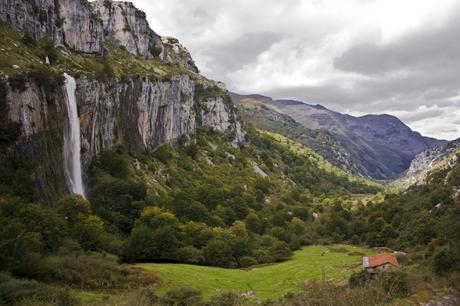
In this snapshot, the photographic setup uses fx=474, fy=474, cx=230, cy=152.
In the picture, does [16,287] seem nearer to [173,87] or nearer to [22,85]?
[22,85]

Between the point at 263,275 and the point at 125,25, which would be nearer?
the point at 263,275

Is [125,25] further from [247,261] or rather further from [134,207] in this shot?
[247,261]

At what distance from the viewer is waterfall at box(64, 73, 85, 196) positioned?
278ft

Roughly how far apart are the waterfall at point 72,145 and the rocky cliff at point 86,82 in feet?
7.90

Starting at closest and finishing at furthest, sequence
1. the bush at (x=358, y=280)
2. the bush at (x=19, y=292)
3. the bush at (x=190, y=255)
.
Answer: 1. the bush at (x=19, y=292)
2. the bush at (x=358, y=280)
3. the bush at (x=190, y=255)

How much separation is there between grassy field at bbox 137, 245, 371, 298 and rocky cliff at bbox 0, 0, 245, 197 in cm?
2547

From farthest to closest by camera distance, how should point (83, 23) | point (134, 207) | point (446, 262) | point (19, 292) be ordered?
point (83, 23)
point (134, 207)
point (446, 262)
point (19, 292)

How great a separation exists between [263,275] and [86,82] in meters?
54.0

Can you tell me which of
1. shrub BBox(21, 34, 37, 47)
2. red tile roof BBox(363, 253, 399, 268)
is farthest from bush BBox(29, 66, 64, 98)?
red tile roof BBox(363, 253, 399, 268)

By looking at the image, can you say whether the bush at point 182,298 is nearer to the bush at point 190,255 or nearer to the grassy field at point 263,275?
the grassy field at point 263,275

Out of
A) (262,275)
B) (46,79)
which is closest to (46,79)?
(46,79)

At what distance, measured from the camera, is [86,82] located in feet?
326

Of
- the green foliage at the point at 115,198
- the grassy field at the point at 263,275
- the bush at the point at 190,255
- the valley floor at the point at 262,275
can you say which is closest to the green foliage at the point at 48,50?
the green foliage at the point at 115,198

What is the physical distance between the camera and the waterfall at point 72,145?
84688 millimetres
